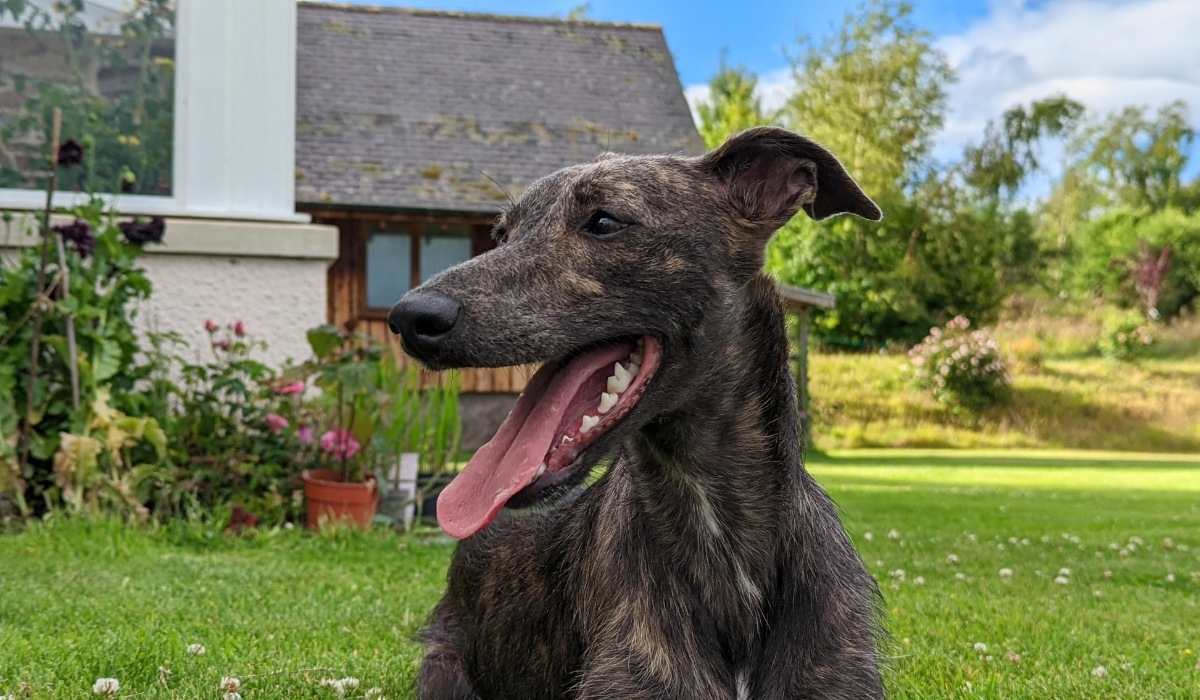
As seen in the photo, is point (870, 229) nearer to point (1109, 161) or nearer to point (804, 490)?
point (1109, 161)

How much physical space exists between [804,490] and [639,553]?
0.46 m

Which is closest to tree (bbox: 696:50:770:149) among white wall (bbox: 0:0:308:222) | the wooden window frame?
the wooden window frame

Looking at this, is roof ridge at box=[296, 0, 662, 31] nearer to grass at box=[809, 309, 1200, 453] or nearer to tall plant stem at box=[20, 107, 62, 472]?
grass at box=[809, 309, 1200, 453]

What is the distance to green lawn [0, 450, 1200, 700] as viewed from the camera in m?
3.51

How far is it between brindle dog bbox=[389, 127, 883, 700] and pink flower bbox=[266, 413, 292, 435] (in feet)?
15.1

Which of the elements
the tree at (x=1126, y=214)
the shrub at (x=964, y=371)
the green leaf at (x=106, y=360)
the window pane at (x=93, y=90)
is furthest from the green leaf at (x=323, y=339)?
the tree at (x=1126, y=214)

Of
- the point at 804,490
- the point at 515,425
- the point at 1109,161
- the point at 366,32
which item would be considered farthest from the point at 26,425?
the point at 1109,161

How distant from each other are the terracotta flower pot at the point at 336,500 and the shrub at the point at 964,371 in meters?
18.7

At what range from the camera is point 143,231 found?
648 cm

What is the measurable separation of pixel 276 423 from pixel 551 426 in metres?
5.00

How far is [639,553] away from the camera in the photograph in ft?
8.20

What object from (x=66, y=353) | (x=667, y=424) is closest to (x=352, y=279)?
(x=66, y=353)

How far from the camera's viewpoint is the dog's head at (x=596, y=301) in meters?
2.26

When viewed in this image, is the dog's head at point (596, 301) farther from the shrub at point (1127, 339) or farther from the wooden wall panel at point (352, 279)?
the shrub at point (1127, 339)
